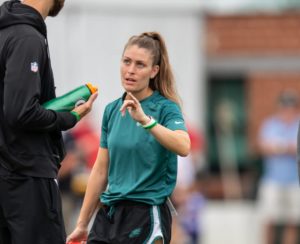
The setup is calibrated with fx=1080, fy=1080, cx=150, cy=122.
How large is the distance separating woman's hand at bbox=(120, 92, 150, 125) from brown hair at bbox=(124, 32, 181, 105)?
0.50m

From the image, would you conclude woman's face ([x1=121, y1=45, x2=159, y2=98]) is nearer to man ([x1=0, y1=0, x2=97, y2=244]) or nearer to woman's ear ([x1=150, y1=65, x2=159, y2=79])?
woman's ear ([x1=150, y1=65, x2=159, y2=79])

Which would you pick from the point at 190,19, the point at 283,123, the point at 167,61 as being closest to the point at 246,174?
the point at 190,19

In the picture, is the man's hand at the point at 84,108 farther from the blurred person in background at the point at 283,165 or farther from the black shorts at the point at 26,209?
the blurred person in background at the point at 283,165

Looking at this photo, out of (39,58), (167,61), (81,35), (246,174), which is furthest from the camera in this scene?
(246,174)

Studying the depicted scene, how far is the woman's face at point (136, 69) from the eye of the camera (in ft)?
20.6

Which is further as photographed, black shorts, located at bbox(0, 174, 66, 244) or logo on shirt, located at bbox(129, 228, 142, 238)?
logo on shirt, located at bbox(129, 228, 142, 238)

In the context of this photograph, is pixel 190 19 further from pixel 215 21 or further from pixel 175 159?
pixel 175 159

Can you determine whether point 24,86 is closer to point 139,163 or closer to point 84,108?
point 84,108

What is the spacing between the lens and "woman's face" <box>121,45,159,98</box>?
6.27m

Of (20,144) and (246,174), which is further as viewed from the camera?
(246,174)

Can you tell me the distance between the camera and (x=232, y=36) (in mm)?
22984

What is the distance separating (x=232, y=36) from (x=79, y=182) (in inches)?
432

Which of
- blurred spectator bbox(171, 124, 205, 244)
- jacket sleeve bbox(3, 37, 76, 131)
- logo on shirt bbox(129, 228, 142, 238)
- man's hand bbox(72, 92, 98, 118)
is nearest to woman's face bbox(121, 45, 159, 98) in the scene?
man's hand bbox(72, 92, 98, 118)

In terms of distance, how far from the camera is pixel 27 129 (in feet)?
20.0
